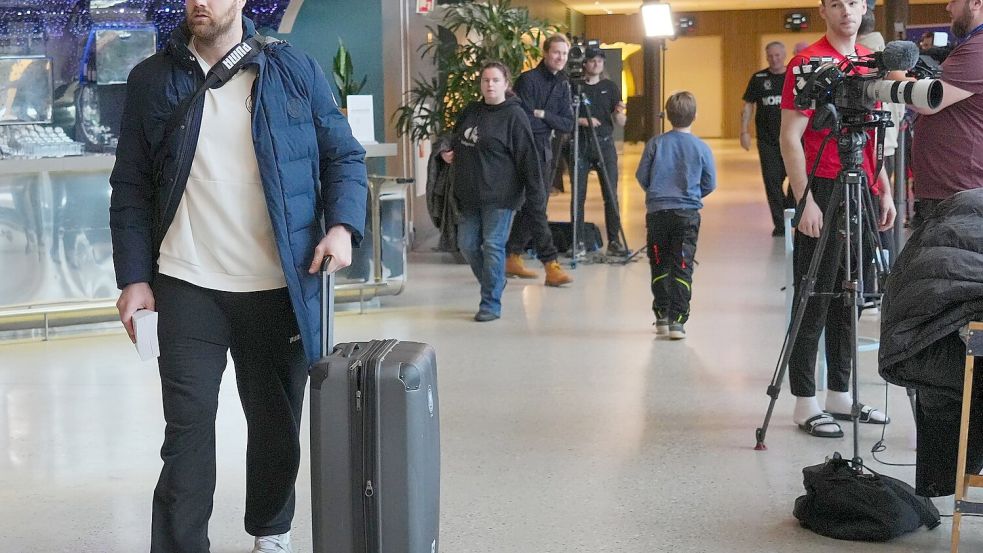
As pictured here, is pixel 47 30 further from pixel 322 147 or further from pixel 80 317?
pixel 322 147

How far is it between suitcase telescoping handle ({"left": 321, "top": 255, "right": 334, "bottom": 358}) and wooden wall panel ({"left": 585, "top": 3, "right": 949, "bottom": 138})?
→ 86.1 ft

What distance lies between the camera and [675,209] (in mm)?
5898

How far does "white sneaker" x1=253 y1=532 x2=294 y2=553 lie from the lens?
2.98 m

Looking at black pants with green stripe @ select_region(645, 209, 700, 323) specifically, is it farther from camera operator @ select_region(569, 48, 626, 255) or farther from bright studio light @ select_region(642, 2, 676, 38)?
bright studio light @ select_region(642, 2, 676, 38)

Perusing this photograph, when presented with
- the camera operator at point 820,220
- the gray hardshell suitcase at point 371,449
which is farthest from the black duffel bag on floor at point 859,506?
the gray hardshell suitcase at point 371,449

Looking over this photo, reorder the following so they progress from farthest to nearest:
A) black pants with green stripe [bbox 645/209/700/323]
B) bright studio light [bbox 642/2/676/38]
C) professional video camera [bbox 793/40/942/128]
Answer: bright studio light [bbox 642/2/676/38] < black pants with green stripe [bbox 645/209/700/323] < professional video camera [bbox 793/40/942/128]

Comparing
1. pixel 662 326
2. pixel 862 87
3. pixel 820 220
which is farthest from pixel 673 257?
pixel 862 87

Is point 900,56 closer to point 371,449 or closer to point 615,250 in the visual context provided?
point 371,449

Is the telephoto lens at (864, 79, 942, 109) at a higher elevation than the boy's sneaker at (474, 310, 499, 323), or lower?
higher

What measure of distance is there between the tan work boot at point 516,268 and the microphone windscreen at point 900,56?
4.78 m

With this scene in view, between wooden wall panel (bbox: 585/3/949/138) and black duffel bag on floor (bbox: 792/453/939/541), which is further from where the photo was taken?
wooden wall panel (bbox: 585/3/949/138)

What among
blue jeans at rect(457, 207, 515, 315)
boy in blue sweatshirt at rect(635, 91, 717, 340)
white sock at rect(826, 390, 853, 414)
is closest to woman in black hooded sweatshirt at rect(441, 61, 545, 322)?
blue jeans at rect(457, 207, 515, 315)

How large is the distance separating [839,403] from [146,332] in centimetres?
261

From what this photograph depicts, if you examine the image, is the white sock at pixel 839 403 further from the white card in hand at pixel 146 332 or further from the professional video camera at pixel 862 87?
the white card in hand at pixel 146 332
